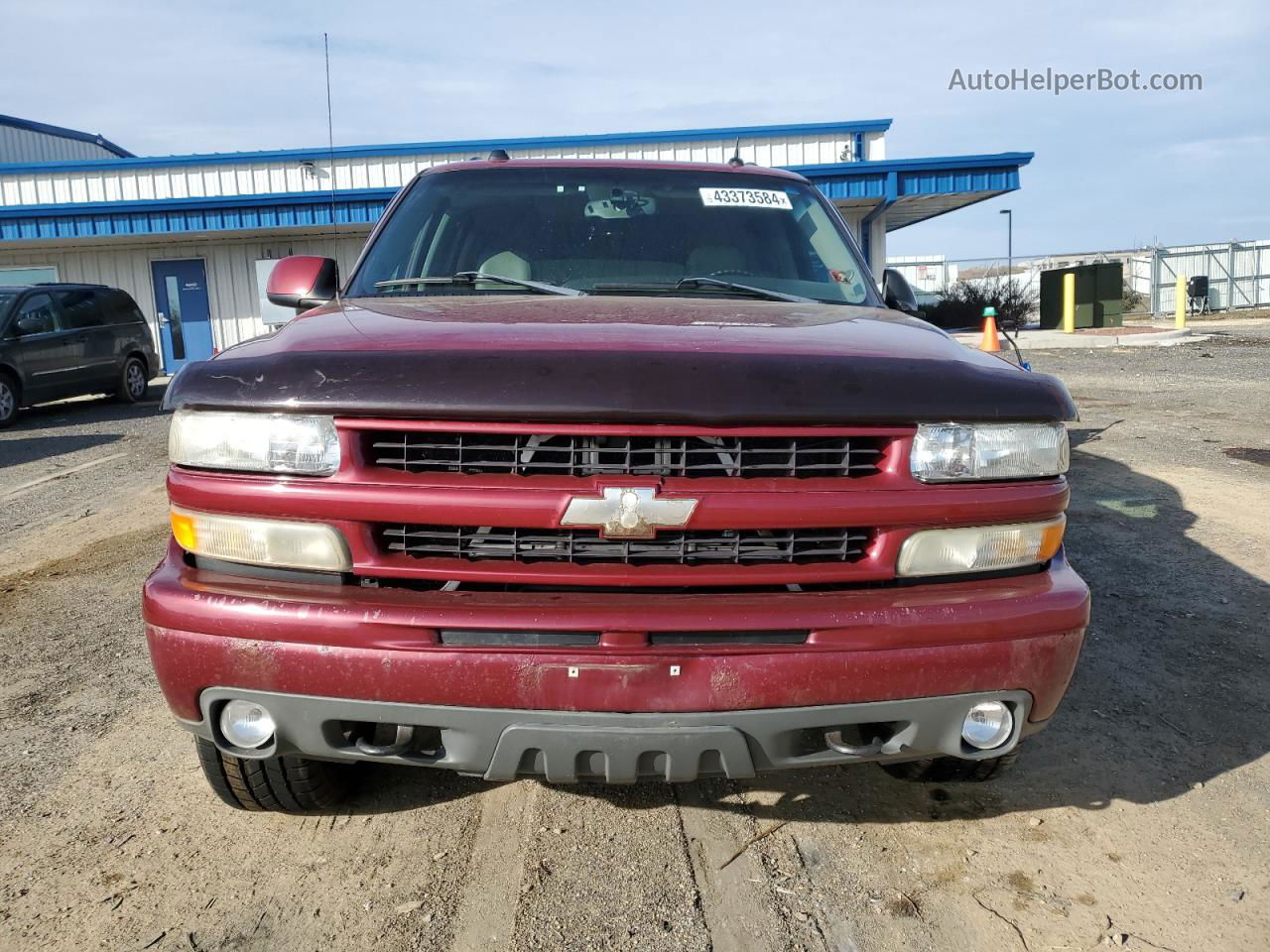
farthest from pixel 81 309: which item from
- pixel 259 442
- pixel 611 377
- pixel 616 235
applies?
pixel 611 377

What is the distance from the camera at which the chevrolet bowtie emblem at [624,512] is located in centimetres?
202

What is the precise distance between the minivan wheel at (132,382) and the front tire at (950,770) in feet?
45.6

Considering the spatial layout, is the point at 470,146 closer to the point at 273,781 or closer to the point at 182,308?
the point at 182,308

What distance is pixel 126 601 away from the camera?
4.73 meters

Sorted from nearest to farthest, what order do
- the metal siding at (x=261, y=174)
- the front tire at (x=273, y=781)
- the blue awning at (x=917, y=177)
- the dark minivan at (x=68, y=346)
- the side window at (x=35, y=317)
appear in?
1. the front tire at (x=273, y=781)
2. the dark minivan at (x=68, y=346)
3. the side window at (x=35, y=317)
4. the blue awning at (x=917, y=177)
5. the metal siding at (x=261, y=174)

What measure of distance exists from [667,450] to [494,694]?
0.61 metres

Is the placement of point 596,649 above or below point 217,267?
below

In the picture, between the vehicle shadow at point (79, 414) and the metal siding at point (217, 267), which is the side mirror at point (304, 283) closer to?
the vehicle shadow at point (79, 414)

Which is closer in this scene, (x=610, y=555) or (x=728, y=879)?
(x=610, y=555)

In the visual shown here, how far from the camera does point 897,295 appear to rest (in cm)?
359

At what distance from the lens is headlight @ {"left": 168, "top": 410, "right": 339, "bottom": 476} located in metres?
2.06

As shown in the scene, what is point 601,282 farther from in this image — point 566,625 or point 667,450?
point 566,625

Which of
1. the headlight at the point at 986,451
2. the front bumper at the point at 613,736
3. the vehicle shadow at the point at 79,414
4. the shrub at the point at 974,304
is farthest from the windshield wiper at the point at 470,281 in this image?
the shrub at the point at 974,304

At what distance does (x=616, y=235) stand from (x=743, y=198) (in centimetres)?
54
